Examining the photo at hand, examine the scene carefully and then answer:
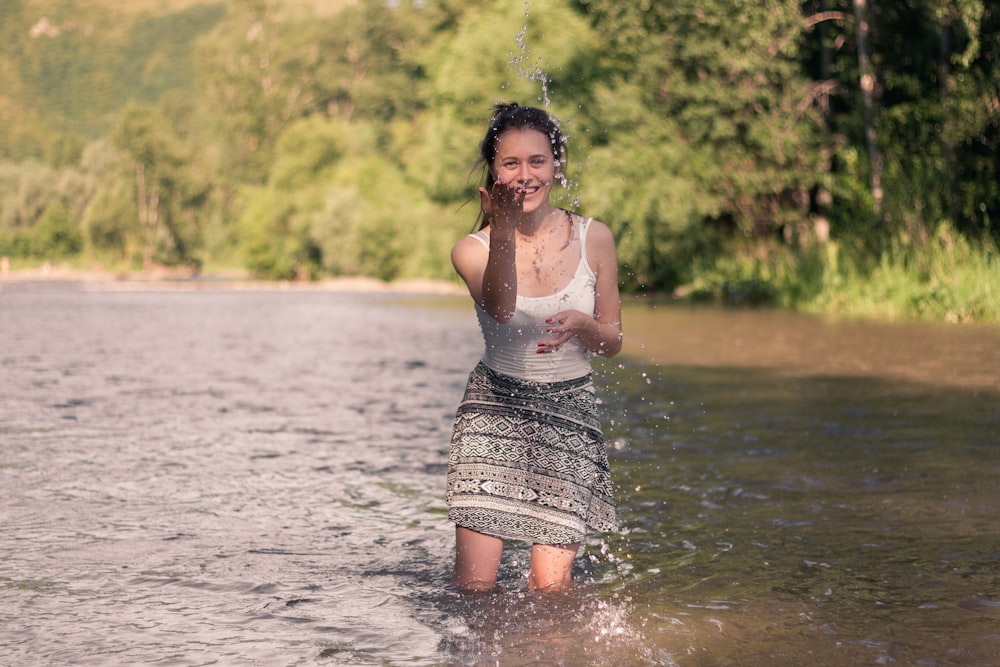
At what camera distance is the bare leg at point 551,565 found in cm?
503

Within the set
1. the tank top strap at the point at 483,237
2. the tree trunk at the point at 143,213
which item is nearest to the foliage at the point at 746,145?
the tank top strap at the point at 483,237

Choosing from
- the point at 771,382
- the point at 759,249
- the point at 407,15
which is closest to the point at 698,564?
the point at 771,382

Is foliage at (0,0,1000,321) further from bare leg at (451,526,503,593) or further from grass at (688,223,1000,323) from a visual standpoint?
bare leg at (451,526,503,593)

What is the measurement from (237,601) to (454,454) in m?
1.24

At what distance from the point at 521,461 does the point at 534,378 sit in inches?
13.2

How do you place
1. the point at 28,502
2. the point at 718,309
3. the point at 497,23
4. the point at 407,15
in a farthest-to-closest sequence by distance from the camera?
the point at 407,15, the point at 497,23, the point at 718,309, the point at 28,502

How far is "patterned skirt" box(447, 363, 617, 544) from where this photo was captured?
4.83 meters

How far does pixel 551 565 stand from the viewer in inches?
199

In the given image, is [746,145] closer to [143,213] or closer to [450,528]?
[450,528]

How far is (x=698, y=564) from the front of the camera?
599 centimetres

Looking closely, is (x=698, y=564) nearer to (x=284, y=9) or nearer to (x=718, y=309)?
(x=718, y=309)

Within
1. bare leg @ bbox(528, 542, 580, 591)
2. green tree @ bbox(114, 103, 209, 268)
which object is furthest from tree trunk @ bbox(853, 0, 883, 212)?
green tree @ bbox(114, 103, 209, 268)

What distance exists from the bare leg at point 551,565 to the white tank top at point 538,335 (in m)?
0.72

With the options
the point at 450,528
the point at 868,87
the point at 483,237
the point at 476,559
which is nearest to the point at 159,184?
the point at 868,87
